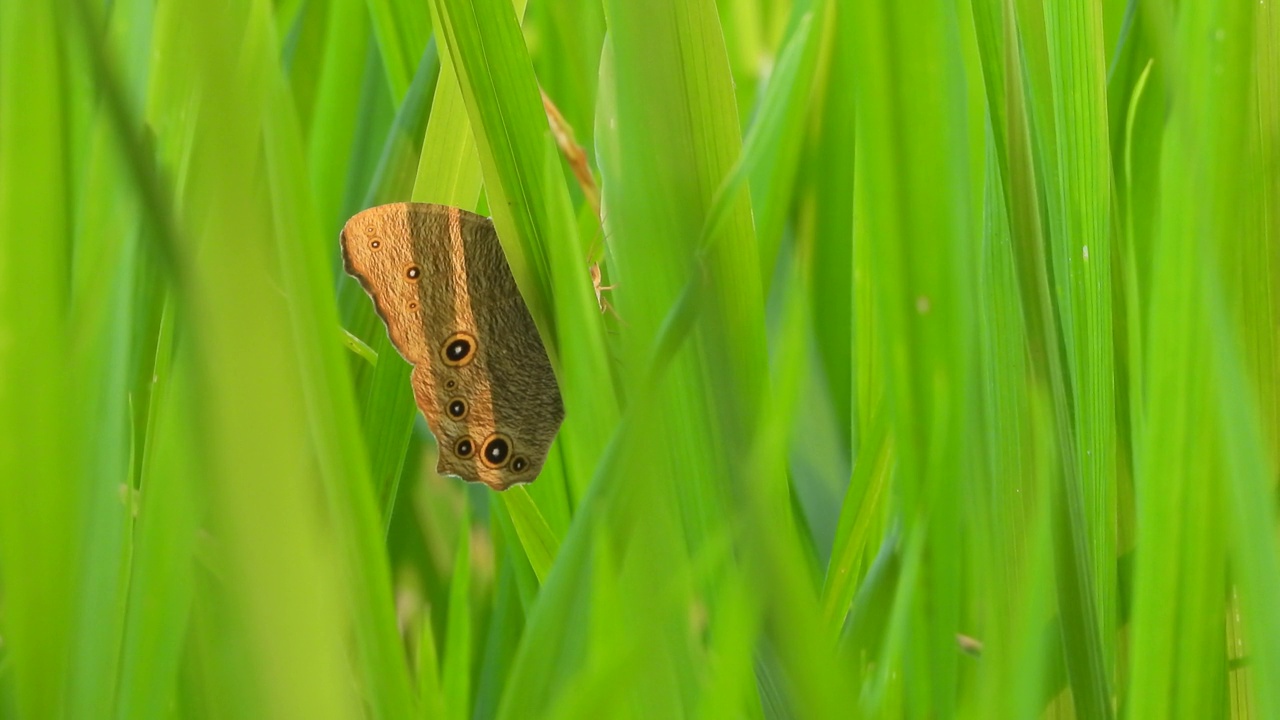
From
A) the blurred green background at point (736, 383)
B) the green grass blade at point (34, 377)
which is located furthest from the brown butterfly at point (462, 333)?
the green grass blade at point (34, 377)

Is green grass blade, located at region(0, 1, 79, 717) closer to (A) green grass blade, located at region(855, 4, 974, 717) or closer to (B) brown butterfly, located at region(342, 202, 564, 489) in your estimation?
(B) brown butterfly, located at region(342, 202, 564, 489)

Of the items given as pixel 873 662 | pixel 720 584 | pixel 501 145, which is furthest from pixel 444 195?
pixel 873 662

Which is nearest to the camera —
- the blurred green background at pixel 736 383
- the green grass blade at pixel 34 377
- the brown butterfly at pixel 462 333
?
the blurred green background at pixel 736 383

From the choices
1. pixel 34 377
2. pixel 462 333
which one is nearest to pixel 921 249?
pixel 462 333

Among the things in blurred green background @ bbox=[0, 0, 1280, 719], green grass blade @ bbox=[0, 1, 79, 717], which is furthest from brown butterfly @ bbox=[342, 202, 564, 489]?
green grass blade @ bbox=[0, 1, 79, 717]

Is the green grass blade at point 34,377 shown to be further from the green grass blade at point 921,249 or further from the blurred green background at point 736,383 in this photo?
the green grass blade at point 921,249

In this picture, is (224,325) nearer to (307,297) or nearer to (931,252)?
(307,297)

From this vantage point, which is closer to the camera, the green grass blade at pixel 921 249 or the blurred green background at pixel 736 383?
the blurred green background at pixel 736 383
